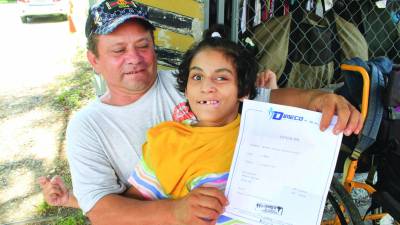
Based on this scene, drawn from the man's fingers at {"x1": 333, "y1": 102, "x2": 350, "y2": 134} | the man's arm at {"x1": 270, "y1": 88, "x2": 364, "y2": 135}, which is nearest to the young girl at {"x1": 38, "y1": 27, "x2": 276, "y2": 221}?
the man's arm at {"x1": 270, "y1": 88, "x2": 364, "y2": 135}

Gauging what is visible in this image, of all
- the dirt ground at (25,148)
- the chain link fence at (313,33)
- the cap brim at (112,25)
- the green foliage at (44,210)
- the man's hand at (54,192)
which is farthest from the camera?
the chain link fence at (313,33)

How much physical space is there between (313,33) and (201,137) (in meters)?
2.17

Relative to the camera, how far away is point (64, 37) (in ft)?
26.7

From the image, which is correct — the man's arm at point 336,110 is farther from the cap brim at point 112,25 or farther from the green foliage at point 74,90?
the green foliage at point 74,90

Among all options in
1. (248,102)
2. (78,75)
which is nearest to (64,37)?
(78,75)

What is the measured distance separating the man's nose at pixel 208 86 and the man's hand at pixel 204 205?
0.32 m

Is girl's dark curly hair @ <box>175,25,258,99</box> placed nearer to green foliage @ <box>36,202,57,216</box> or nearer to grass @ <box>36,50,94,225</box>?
grass @ <box>36,50,94,225</box>

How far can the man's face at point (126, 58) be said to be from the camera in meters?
1.48

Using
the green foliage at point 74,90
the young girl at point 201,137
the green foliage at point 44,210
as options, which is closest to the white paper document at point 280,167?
the young girl at point 201,137

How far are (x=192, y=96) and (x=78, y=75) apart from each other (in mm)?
4622

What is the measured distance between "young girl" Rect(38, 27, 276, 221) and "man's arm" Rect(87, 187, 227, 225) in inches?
2.1

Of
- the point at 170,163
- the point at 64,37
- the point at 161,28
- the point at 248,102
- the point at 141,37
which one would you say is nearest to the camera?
the point at 248,102

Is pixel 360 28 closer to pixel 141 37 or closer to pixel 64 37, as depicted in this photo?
pixel 141 37

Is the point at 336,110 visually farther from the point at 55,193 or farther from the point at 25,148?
the point at 25,148
